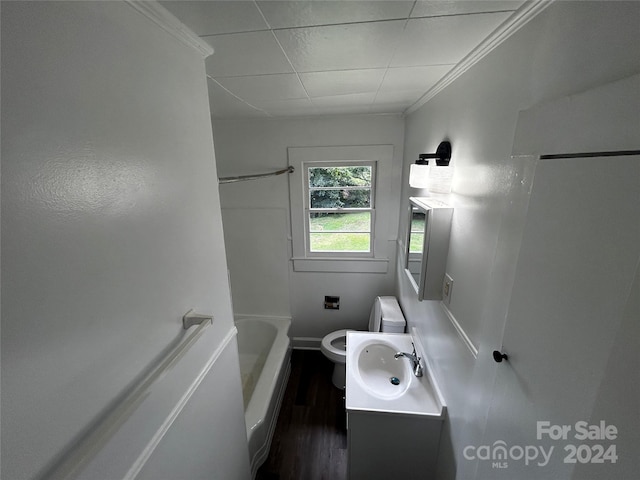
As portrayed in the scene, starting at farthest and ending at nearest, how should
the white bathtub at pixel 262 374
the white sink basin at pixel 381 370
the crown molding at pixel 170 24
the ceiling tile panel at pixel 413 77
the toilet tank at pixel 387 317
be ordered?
the toilet tank at pixel 387 317, the white bathtub at pixel 262 374, the white sink basin at pixel 381 370, the ceiling tile panel at pixel 413 77, the crown molding at pixel 170 24

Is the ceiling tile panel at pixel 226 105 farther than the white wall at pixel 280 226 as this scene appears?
No

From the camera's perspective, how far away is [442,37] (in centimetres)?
91

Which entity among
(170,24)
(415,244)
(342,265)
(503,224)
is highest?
(170,24)

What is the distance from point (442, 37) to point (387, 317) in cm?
182

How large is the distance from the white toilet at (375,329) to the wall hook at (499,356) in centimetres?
128

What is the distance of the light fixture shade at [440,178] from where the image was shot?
4.06 ft

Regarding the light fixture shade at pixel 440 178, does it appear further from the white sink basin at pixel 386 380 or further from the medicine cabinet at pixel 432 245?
the white sink basin at pixel 386 380

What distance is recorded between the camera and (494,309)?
87 centimetres

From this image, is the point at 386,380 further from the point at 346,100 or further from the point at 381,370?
the point at 346,100

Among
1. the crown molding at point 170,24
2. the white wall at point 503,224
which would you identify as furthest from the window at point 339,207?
the crown molding at point 170,24

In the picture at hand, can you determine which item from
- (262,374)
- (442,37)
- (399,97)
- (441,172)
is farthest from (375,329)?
(442,37)

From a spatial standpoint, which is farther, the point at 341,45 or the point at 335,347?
the point at 335,347

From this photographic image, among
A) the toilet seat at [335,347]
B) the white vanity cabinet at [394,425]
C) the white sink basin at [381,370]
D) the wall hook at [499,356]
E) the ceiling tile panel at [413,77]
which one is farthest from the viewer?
the toilet seat at [335,347]

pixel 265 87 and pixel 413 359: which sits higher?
pixel 265 87
